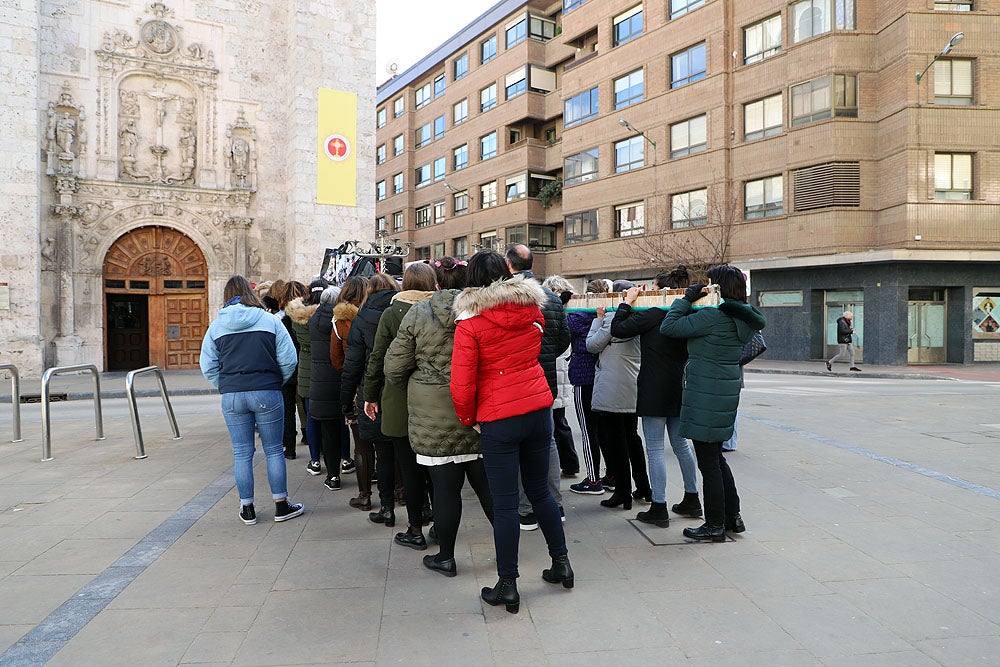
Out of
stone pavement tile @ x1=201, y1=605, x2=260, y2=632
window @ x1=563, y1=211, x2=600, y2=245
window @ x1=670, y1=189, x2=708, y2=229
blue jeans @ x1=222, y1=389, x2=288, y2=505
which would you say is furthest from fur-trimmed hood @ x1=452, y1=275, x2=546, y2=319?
window @ x1=563, y1=211, x2=600, y2=245

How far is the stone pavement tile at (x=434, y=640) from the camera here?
298cm

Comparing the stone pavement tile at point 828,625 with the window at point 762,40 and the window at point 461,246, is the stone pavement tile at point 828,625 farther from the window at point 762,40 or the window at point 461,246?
the window at point 461,246

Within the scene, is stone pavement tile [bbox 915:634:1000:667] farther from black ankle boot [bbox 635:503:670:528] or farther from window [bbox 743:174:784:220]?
window [bbox 743:174:784:220]

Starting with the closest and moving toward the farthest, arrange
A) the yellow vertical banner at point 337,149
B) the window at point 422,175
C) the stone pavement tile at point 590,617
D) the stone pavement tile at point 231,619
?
the stone pavement tile at point 590,617
the stone pavement tile at point 231,619
the yellow vertical banner at point 337,149
the window at point 422,175

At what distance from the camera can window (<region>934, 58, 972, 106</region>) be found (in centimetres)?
2155

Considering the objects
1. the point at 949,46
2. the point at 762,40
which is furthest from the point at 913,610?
the point at 762,40

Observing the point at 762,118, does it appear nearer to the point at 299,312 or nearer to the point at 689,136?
the point at 689,136

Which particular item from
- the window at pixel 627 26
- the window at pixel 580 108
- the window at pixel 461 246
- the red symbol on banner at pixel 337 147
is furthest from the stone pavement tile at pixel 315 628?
the window at pixel 461 246

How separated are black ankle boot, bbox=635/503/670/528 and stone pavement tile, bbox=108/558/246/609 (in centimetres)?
288

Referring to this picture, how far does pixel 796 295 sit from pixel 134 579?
24803 millimetres

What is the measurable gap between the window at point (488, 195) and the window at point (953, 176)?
2319 centimetres

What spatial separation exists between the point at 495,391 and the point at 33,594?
2.96m

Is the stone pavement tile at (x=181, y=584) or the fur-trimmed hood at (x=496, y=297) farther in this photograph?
the stone pavement tile at (x=181, y=584)

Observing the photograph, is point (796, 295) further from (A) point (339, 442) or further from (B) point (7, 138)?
(B) point (7, 138)
